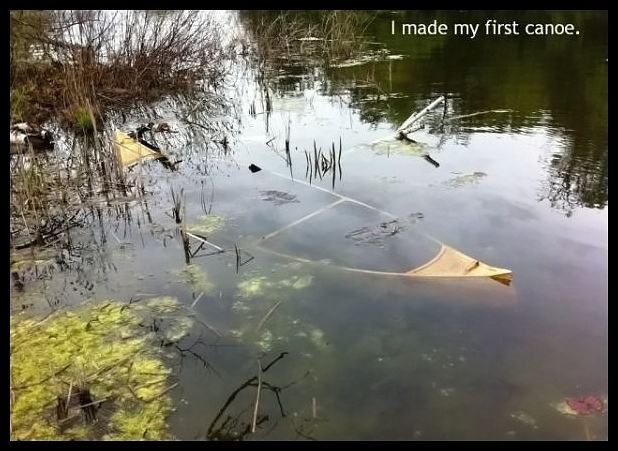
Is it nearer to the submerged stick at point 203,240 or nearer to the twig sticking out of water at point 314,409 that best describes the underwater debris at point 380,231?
the submerged stick at point 203,240

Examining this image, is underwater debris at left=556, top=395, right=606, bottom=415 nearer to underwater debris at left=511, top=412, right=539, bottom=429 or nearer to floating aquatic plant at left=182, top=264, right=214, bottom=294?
underwater debris at left=511, top=412, right=539, bottom=429

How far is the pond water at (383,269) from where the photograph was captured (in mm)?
2635

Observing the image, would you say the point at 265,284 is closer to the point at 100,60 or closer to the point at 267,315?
the point at 267,315

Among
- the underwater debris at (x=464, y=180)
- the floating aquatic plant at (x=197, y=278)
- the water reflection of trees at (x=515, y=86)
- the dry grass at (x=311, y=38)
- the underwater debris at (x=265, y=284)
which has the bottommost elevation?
the underwater debris at (x=265, y=284)

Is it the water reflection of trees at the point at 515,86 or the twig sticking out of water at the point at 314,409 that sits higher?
Answer: the water reflection of trees at the point at 515,86

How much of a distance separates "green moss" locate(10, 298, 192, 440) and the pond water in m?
0.15

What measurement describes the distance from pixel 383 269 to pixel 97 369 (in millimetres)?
1848

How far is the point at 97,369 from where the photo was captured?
2.89m

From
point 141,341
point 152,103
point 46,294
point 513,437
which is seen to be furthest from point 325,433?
point 152,103

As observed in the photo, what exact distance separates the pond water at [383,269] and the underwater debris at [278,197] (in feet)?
0.06

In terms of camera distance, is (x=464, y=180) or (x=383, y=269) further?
(x=464, y=180)

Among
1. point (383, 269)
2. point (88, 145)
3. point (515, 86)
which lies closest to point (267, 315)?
point (383, 269)

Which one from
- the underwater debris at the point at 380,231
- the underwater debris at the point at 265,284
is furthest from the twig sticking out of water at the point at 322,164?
the underwater debris at the point at 265,284

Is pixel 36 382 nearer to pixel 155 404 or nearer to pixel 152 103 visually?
pixel 155 404
